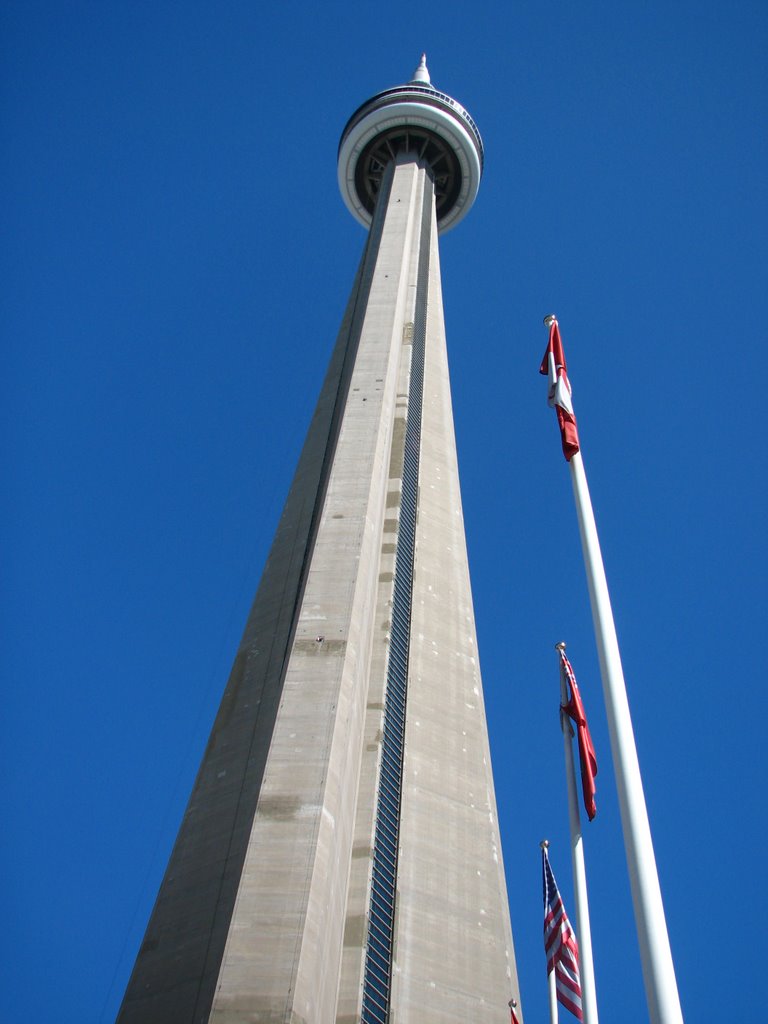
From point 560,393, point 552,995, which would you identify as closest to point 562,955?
point 552,995

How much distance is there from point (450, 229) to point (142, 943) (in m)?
32.9

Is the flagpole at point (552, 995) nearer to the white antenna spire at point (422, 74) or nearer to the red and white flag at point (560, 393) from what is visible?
the red and white flag at point (560, 393)

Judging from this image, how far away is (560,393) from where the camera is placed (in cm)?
999

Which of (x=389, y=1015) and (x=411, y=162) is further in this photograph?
(x=411, y=162)

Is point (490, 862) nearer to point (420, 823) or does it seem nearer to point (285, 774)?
point (420, 823)

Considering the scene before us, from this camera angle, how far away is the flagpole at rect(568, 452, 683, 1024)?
5594 millimetres

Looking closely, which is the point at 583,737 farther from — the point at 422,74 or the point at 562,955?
the point at 422,74

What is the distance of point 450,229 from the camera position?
37.3 meters

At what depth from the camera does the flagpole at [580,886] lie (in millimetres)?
9344

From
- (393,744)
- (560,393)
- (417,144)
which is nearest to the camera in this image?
(560,393)

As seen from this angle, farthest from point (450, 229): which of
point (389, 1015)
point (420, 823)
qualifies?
point (389, 1015)

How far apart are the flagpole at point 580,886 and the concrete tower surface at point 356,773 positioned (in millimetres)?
2194

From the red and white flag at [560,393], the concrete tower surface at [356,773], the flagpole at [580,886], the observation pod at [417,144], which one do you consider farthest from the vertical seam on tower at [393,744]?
the observation pod at [417,144]

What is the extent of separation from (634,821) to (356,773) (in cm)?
441
